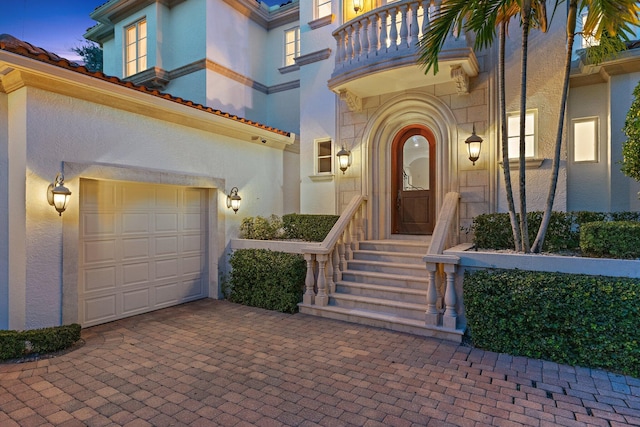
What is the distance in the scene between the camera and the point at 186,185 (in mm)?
7156

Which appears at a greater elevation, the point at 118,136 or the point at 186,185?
the point at 118,136

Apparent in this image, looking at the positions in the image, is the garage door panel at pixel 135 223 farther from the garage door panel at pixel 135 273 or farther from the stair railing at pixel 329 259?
the stair railing at pixel 329 259

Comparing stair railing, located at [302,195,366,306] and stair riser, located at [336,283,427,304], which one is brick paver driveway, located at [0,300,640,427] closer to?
stair riser, located at [336,283,427,304]

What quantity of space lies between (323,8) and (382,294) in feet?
24.6

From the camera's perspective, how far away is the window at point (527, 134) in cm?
659

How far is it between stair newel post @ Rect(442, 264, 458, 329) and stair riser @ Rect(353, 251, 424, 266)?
4.17ft

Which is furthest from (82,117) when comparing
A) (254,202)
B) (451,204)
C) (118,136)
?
(451,204)

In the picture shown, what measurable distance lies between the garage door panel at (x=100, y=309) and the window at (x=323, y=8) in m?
8.29

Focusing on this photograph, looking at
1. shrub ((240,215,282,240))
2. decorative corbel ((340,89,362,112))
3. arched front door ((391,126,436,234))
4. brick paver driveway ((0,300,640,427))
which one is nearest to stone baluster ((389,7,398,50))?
decorative corbel ((340,89,362,112))

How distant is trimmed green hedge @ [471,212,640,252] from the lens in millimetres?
5621

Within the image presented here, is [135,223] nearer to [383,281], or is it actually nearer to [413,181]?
[383,281]

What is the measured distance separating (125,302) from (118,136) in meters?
3.08

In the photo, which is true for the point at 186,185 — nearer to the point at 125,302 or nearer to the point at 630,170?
the point at 125,302

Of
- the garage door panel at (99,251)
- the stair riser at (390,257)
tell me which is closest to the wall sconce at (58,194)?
the garage door panel at (99,251)
